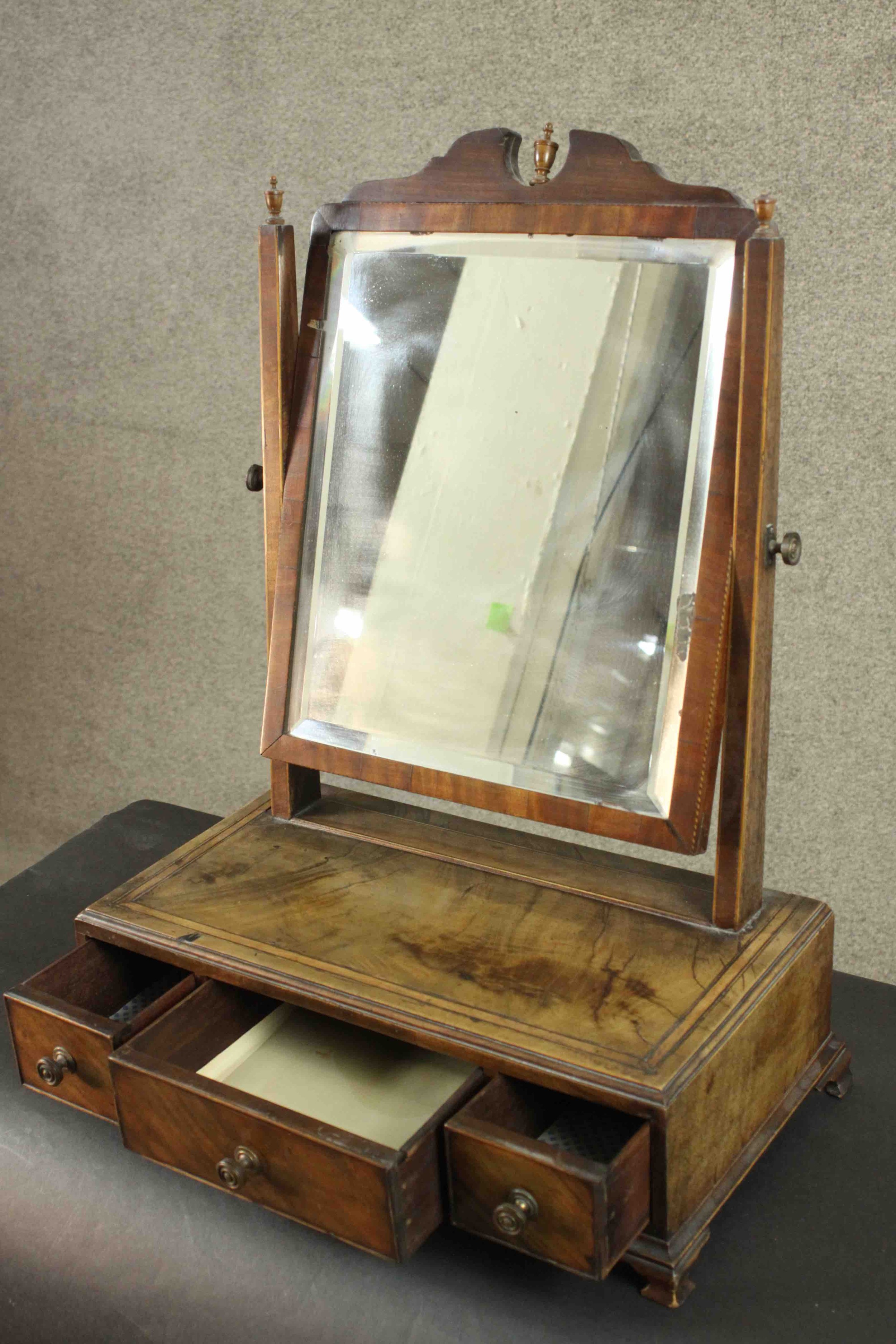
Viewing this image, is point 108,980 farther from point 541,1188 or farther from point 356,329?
point 356,329

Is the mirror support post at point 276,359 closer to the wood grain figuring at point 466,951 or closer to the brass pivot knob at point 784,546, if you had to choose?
the wood grain figuring at point 466,951

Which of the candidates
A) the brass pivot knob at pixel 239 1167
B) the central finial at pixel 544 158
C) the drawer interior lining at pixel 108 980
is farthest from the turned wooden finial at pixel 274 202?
the brass pivot knob at pixel 239 1167

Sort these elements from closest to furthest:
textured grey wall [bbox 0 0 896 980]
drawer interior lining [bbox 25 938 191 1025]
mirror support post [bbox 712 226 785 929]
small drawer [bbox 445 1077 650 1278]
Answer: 1. small drawer [bbox 445 1077 650 1278]
2. mirror support post [bbox 712 226 785 929]
3. drawer interior lining [bbox 25 938 191 1025]
4. textured grey wall [bbox 0 0 896 980]

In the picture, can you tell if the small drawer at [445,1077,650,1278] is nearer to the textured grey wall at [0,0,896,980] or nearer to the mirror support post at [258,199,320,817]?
the mirror support post at [258,199,320,817]

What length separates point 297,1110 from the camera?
3.13ft

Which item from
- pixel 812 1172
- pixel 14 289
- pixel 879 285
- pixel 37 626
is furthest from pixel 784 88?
pixel 37 626

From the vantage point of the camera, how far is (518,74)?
1485mm

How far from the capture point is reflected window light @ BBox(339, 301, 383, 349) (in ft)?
3.54

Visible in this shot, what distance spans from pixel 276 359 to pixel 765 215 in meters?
0.43

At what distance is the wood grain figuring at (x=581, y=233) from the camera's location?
0.93 meters

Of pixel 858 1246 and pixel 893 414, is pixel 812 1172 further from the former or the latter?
pixel 893 414

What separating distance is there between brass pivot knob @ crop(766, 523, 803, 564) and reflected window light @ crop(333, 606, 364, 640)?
352mm

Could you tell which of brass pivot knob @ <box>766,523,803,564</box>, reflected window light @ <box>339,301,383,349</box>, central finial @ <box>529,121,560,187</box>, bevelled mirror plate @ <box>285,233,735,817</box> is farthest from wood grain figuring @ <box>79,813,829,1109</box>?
central finial @ <box>529,121,560,187</box>

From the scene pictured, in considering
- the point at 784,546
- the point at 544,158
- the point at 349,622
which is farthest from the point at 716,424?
the point at 349,622
